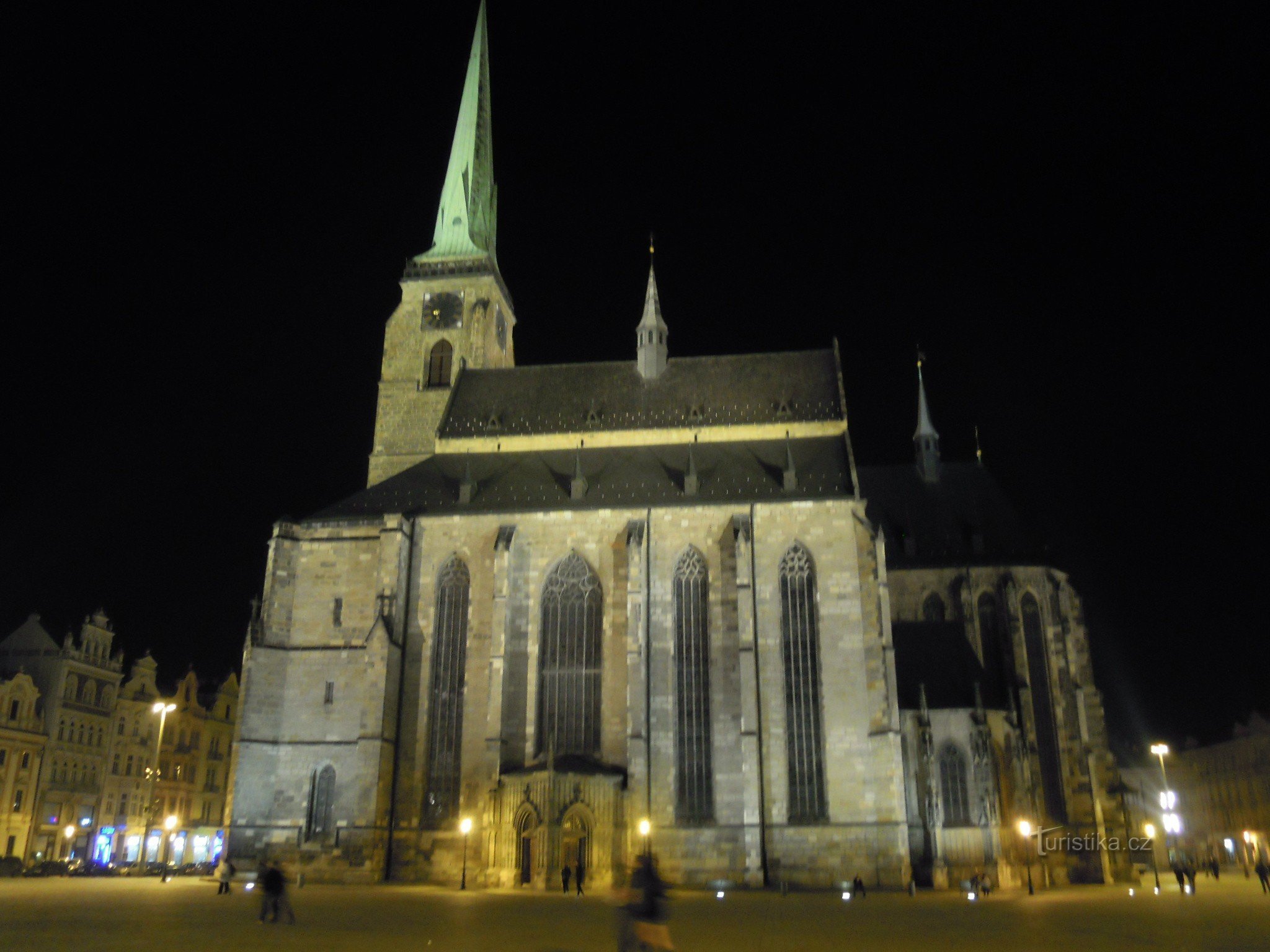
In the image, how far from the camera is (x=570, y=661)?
3903 cm

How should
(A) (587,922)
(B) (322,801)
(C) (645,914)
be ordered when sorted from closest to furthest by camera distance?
(C) (645,914) → (A) (587,922) → (B) (322,801)

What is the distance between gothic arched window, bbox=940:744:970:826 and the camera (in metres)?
37.3

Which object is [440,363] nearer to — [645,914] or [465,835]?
[465,835]

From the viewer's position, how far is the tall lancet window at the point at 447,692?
3769 cm

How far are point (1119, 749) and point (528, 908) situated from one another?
359ft

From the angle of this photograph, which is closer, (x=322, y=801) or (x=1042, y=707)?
(x=322, y=801)

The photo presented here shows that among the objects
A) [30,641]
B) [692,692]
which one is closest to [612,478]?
[692,692]

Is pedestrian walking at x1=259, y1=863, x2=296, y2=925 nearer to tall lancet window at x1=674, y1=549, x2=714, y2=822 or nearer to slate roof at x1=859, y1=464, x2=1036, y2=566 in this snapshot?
tall lancet window at x1=674, y1=549, x2=714, y2=822

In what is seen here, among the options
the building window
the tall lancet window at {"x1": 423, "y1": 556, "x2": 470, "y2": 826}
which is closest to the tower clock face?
the tall lancet window at {"x1": 423, "y1": 556, "x2": 470, "y2": 826}

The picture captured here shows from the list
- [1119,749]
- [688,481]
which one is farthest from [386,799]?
[1119,749]

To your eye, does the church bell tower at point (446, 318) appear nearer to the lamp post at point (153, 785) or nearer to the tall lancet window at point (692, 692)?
the lamp post at point (153, 785)

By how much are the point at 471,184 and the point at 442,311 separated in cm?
816

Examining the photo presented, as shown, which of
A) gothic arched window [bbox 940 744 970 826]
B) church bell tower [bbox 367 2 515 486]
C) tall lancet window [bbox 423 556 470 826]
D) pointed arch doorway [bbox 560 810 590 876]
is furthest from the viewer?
church bell tower [bbox 367 2 515 486]

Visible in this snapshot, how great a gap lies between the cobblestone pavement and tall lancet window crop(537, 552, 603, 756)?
22.1 ft
